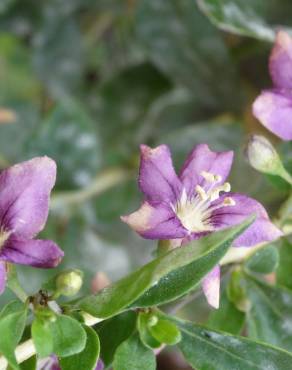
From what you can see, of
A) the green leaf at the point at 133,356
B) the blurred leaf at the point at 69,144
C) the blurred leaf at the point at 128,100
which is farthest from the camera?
the blurred leaf at the point at 128,100

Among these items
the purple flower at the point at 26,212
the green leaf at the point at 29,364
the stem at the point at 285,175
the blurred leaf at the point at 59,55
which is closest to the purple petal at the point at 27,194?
the purple flower at the point at 26,212

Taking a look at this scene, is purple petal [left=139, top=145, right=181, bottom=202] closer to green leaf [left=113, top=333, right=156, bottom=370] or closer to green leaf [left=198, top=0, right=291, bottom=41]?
green leaf [left=113, top=333, right=156, bottom=370]

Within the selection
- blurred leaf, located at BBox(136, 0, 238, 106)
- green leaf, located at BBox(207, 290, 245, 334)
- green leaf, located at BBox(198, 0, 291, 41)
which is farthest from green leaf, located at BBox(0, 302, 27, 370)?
blurred leaf, located at BBox(136, 0, 238, 106)

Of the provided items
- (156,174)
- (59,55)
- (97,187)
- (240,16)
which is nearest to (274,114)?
(156,174)

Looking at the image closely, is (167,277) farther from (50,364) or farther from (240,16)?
(240,16)

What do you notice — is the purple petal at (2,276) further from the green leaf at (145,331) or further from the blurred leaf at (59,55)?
the blurred leaf at (59,55)

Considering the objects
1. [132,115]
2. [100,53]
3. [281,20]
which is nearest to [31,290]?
[132,115]
